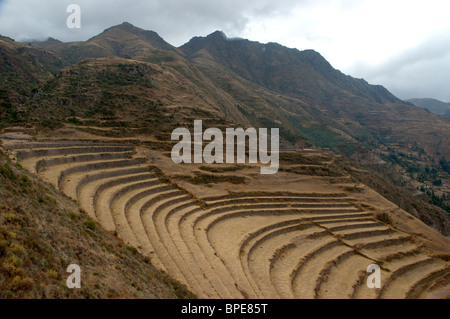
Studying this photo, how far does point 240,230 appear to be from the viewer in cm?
2116

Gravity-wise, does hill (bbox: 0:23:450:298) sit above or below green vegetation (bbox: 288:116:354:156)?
below

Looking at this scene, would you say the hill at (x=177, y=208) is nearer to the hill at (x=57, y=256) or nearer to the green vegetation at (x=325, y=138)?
the hill at (x=57, y=256)

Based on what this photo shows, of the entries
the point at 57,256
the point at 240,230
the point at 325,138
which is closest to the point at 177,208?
the point at 240,230

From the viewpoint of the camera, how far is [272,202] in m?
28.2

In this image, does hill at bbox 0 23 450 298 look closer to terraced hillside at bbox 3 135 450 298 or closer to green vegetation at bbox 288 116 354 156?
terraced hillside at bbox 3 135 450 298

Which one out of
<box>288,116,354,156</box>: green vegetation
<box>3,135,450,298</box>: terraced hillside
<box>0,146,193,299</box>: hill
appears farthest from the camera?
<box>288,116,354,156</box>: green vegetation

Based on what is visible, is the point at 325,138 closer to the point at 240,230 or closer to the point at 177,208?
the point at 240,230

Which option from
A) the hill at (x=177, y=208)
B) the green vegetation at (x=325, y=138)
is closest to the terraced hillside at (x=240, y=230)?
the hill at (x=177, y=208)

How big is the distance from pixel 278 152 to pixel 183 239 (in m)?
29.0

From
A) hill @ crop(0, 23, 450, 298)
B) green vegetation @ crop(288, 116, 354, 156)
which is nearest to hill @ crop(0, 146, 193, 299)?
hill @ crop(0, 23, 450, 298)

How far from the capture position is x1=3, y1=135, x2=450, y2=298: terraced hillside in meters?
14.5

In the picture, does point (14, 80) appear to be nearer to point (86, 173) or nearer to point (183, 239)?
point (86, 173)

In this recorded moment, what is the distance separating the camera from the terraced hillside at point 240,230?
47.7ft

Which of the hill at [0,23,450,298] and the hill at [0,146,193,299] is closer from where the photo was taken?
the hill at [0,146,193,299]
